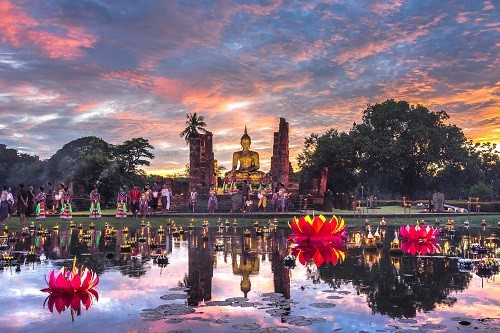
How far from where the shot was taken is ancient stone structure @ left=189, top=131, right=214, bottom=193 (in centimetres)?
4584

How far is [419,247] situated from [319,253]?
344cm

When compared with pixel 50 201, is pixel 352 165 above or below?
above

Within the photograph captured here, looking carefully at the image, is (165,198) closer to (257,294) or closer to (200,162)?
(200,162)

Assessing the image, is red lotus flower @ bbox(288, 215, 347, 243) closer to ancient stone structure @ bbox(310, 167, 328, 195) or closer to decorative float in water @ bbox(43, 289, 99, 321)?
decorative float in water @ bbox(43, 289, 99, 321)

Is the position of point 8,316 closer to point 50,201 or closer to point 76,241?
point 76,241

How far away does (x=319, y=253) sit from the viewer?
1232 centimetres

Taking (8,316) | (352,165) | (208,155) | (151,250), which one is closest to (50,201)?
(208,155)

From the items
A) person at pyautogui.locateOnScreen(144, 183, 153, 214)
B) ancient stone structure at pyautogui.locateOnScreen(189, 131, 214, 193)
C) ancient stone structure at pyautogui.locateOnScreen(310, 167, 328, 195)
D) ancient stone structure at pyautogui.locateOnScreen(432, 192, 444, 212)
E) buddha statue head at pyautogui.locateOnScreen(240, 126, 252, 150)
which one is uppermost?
buddha statue head at pyautogui.locateOnScreen(240, 126, 252, 150)

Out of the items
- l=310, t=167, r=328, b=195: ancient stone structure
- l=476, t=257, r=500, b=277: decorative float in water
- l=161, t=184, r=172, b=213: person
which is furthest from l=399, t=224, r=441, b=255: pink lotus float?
l=310, t=167, r=328, b=195: ancient stone structure

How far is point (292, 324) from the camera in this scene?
228 inches

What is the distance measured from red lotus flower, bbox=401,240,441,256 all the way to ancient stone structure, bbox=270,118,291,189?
104 feet

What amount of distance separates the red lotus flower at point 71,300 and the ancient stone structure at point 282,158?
40131 millimetres

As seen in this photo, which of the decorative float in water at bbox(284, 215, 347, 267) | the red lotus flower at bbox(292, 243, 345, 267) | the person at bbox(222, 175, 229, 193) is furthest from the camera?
the person at bbox(222, 175, 229, 193)

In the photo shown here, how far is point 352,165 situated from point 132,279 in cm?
5476
